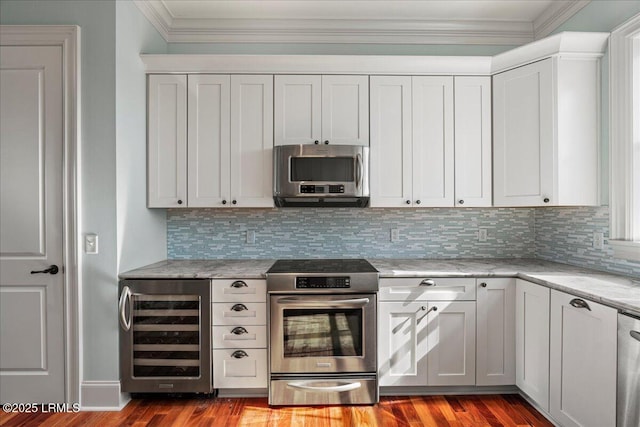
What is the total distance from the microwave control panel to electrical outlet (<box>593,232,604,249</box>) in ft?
5.82

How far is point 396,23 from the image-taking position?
2.98 metres

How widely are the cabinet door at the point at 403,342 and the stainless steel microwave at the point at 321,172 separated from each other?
2.81 ft

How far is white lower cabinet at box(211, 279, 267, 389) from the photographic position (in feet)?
7.88

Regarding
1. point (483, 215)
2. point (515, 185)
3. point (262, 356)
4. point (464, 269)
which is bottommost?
point (262, 356)

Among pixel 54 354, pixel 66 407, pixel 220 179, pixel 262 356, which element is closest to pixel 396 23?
pixel 220 179

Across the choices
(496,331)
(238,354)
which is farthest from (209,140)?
(496,331)

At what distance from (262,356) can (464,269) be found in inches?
60.2

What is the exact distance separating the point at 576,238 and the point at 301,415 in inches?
91.6

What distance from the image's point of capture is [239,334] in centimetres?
240

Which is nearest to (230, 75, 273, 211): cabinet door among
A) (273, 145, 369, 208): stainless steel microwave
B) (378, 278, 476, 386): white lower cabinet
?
(273, 145, 369, 208): stainless steel microwave

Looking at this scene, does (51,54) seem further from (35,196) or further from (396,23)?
(396,23)

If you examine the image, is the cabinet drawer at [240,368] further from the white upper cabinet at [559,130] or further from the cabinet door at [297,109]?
the white upper cabinet at [559,130]

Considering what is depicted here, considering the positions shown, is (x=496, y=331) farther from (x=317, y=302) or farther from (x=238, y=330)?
(x=238, y=330)

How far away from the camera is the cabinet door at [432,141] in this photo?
9.02 ft
